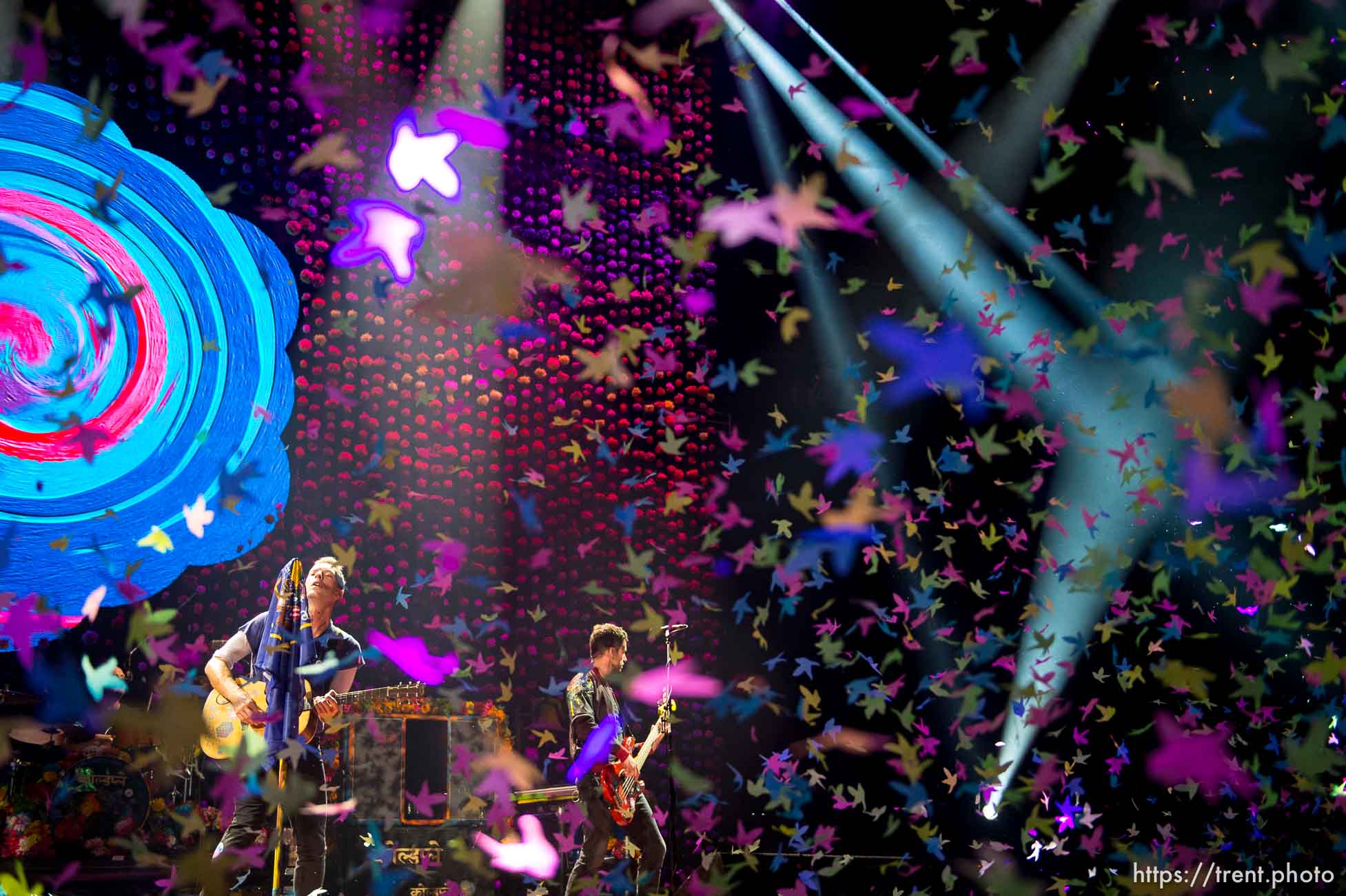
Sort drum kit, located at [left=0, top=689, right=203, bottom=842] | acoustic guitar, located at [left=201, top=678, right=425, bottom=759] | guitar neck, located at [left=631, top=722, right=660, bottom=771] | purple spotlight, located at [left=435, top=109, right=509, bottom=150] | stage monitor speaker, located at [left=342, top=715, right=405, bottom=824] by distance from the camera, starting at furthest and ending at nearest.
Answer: purple spotlight, located at [left=435, top=109, right=509, bottom=150] < guitar neck, located at [left=631, top=722, right=660, bottom=771] < stage monitor speaker, located at [left=342, top=715, right=405, bottom=824] < acoustic guitar, located at [left=201, top=678, right=425, bottom=759] < drum kit, located at [left=0, top=689, right=203, bottom=842]

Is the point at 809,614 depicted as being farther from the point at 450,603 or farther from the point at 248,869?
the point at 248,869

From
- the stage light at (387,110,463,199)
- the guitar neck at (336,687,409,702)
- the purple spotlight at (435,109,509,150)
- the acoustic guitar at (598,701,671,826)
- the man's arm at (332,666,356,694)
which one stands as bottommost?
the acoustic guitar at (598,701,671,826)

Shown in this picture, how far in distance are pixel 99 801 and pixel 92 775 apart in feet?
0.27

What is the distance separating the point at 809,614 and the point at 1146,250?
2.20 meters

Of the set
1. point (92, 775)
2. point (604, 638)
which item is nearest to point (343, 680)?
point (92, 775)

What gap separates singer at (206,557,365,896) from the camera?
10.7 feet

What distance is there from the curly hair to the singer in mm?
832

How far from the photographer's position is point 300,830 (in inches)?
129

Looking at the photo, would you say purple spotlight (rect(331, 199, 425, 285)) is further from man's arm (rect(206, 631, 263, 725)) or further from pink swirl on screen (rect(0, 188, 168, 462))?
man's arm (rect(206, 631, 263, 725))

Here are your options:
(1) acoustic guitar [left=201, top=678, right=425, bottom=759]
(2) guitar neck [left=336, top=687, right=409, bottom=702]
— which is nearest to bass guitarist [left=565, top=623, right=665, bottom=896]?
(2) guitar neck [left=336, top=687, right=409, bottom=702]

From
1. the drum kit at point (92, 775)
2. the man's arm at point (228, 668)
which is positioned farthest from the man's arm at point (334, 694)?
the drum kit at point (92, 775)

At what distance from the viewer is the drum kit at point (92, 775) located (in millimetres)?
3154

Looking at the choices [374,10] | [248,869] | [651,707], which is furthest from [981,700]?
[374,10]

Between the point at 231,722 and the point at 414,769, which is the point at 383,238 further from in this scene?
the point at 414,769
